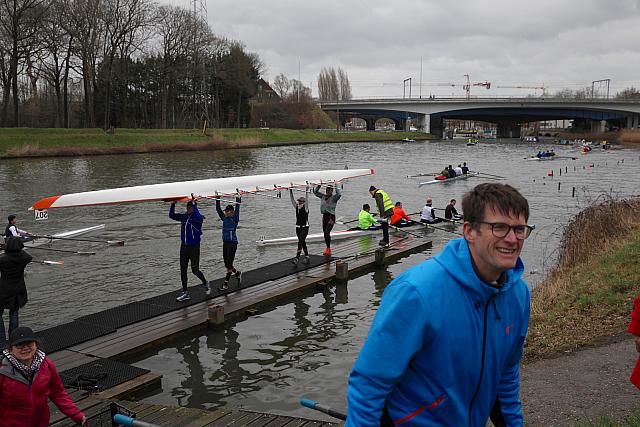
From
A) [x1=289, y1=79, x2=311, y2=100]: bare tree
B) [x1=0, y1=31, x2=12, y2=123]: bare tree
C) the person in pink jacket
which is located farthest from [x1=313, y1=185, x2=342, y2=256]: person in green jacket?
[x1=289, y1=79, x2=311, y2=100]: bare tree

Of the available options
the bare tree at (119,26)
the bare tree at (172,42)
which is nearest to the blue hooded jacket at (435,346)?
the bare tree at (119,26)

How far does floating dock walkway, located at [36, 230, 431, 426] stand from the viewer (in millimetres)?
8430

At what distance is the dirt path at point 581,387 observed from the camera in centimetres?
635

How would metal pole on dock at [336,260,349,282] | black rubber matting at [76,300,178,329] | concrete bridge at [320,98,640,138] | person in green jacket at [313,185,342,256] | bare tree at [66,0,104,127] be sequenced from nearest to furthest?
black rubber matting at [76,300,178,329], metal pole on dock at [336,260,349,282], person in green jacket at [313,185,342,256], bare tree at [66,0,104,127], concrete bridge at [320,98,640,138]

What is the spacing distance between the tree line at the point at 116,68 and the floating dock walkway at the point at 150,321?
48008 millimetres

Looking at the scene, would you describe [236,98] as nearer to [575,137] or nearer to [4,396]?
[575,137]

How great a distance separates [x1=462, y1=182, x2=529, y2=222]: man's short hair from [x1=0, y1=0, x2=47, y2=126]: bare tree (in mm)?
57324

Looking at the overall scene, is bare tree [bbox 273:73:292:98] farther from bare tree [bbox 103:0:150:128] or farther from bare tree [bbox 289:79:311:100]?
bare tree [bbox 103:0:150:128]

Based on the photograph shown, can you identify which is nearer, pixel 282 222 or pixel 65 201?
pixel 65 201

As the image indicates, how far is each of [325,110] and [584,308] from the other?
370ft

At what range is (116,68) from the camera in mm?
64812

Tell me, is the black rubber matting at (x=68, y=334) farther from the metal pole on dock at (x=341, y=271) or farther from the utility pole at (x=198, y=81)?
the utility pole at (x=198, y=81)

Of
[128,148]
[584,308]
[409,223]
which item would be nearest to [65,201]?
[584,308]

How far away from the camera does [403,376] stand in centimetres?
254
